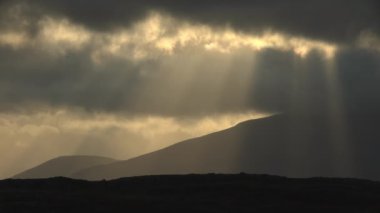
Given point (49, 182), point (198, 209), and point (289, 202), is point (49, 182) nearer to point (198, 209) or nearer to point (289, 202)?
point (198, 209)

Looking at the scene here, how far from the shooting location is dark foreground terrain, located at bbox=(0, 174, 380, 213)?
64.5 metres

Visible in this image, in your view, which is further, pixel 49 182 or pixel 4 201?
pixel 49 182

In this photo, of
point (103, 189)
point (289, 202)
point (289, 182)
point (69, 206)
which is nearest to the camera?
point (69, 206)

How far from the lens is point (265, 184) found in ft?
252

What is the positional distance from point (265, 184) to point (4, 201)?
2551cm

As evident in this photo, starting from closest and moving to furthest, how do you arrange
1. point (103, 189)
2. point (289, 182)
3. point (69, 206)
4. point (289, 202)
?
point (69, 206) → point (289, 202) → point (103, 189) → point (289, 182)

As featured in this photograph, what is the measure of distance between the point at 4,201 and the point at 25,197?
234 cm

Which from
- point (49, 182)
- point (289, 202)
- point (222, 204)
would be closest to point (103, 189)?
point (49, 182)

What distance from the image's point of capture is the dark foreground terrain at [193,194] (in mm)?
64500

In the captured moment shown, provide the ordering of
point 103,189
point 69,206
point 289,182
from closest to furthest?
point 69,206, point 103,189, point 289,182

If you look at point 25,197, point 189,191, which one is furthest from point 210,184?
point 25,197

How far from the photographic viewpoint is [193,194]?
73000mm

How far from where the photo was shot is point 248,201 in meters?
68.9

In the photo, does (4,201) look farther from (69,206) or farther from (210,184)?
(210,184)
